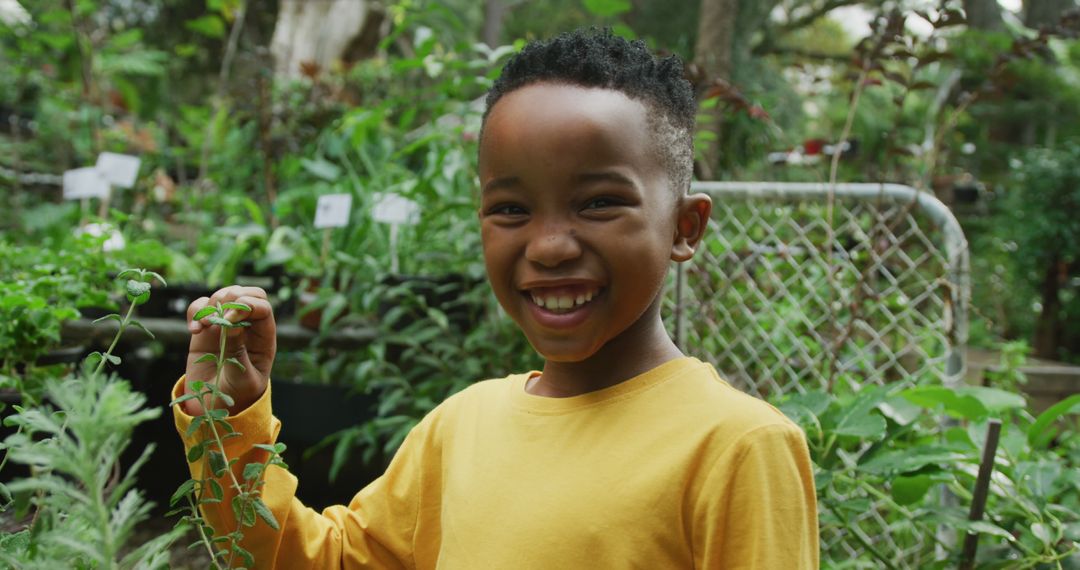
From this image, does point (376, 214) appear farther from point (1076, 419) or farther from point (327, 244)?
point (1076, 419)

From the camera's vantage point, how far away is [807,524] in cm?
83

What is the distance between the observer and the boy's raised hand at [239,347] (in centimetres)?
91

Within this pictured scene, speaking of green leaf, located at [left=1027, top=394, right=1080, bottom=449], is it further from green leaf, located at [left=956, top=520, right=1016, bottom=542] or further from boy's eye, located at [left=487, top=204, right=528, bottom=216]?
boy's eye, located at [left=487, top=204, right=528, bottom=216]

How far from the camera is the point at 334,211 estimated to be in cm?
284

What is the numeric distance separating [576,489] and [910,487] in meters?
0.80

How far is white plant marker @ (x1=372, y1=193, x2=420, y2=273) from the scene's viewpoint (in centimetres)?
272

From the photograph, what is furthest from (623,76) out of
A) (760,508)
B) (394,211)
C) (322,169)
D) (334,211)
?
(322,169)

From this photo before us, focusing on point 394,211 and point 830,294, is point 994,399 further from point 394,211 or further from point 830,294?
point 394,211

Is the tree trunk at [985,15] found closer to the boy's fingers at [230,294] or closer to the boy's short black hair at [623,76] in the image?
the boy's short black hair at [623,76]

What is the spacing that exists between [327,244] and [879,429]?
90.0 inches

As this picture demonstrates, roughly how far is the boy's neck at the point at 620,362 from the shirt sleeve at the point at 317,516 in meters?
0.25

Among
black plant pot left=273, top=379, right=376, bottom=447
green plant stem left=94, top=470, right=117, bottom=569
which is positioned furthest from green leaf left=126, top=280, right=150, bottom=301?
black plant pot left=273, top=379, right=376, bottom=447

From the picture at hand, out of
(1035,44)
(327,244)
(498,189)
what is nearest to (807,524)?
(498,189)

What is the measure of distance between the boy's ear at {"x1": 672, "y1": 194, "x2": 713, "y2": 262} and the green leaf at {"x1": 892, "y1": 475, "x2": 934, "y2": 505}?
2.24 ft
